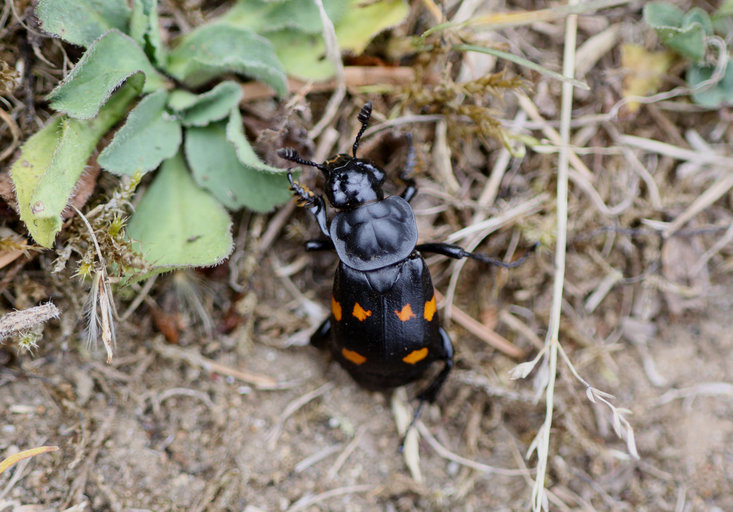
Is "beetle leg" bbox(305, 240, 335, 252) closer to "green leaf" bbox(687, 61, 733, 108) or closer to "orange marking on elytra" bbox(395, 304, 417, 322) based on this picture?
"orange marking on elytra" bbox(395, 304, 417, 322)

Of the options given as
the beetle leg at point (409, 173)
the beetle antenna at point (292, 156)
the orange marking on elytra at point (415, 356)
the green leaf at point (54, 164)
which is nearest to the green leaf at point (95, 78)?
the green leaf at point (54, 164)

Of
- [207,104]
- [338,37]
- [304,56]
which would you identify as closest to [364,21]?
[338,37]

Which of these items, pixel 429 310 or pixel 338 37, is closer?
pixel 429 310

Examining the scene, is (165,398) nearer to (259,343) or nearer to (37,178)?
(259,343)

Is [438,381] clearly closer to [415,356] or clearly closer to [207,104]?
[415,356]

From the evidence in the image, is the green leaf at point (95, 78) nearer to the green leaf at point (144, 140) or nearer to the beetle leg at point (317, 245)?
the green leaf at point (144, 140)
